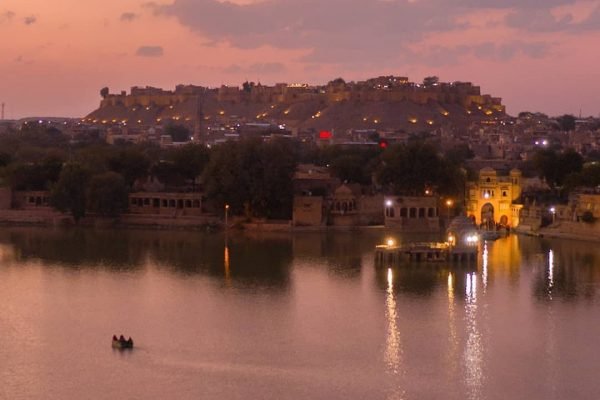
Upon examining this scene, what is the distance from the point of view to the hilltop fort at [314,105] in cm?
7344

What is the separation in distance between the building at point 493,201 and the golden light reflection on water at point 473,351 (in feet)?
33.6

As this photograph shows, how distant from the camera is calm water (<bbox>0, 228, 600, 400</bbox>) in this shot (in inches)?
567

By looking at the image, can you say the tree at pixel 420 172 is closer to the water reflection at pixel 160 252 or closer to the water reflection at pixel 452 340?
the water reflection at pixel 160 252

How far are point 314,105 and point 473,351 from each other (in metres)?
63.4

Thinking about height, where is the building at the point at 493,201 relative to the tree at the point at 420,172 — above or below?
below

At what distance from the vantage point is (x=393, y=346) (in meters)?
16.2

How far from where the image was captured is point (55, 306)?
62.9ft

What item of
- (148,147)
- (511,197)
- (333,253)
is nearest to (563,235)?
(511,197)

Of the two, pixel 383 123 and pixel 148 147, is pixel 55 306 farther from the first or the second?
pixel 383 123

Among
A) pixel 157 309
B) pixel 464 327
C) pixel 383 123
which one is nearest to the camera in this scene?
pixel 464 327

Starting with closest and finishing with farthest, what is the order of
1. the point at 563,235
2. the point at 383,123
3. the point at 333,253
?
the point at 333,253
the point at 563,235
the point at 383,123

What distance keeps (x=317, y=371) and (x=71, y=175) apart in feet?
57.9

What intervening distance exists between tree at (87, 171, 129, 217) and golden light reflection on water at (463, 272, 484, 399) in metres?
12.9

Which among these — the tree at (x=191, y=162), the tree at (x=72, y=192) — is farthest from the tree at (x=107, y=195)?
the tree at (x=191, y=162)
